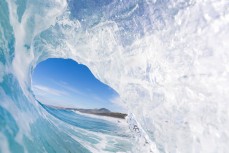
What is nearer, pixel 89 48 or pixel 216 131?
pixel 216 131

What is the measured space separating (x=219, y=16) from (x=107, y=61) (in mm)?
3987

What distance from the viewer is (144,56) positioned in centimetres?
784

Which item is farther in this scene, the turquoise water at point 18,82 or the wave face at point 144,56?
the wave face at point 144,56

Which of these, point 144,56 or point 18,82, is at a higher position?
point 144,56

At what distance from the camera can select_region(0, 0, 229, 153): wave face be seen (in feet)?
20.4

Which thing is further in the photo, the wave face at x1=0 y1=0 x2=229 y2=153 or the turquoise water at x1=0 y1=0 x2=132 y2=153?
the wave face at x1=0 y1=0 x2=229 y2=153

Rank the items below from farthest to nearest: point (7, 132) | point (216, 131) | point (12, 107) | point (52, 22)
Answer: point (52, 22) < point (216, 131) < point (12, 107) < point (7, 132)

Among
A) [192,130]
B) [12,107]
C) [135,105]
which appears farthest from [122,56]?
[12,107]

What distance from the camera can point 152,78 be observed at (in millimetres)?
7805

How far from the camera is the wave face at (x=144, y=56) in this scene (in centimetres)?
621

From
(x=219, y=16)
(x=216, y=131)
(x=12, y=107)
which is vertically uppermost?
(x=219, y=16)

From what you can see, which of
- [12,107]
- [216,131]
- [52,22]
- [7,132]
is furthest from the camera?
[52,22]

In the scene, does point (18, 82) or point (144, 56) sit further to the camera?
point (144, 56)

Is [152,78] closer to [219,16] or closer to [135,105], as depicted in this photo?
[135,105]
